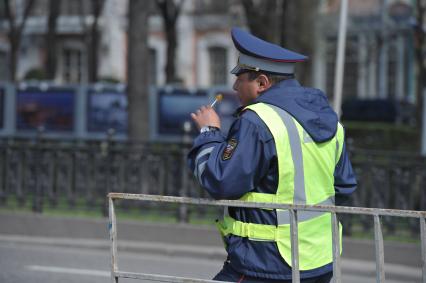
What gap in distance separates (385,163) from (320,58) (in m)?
27.7

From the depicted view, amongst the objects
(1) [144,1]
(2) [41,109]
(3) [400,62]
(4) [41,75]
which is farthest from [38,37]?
(1) [144,1]

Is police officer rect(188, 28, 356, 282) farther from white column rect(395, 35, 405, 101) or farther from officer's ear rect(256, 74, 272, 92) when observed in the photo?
white column rect(395, 35, 405, 101)

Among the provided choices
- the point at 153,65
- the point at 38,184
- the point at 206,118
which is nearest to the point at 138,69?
the point at 38,184

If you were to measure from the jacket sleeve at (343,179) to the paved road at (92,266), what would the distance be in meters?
4.49

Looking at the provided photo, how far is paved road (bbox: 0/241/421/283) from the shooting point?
8.76 m

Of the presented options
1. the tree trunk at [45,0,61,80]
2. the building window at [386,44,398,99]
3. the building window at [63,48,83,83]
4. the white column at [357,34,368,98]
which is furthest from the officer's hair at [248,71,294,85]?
the building window at [63,48,83,83]

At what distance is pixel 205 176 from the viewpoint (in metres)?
3.69

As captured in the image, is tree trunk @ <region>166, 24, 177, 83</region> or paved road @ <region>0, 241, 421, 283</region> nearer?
paved road @ <region>0, 241, 421, 283</region>

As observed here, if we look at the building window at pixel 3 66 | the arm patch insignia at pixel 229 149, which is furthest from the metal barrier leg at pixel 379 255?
the building window at pixel 3 66

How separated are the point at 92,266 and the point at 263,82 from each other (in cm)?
616

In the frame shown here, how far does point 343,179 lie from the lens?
3.97m

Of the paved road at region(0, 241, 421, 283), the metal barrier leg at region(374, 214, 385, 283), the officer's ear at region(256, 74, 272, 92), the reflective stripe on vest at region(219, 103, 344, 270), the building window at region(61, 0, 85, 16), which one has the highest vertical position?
the building window at region(61, 0, 85, 16)

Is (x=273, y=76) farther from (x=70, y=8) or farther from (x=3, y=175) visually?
(x=70, y=8)

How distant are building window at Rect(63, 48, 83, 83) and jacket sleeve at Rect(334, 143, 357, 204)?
4111 centimetres
